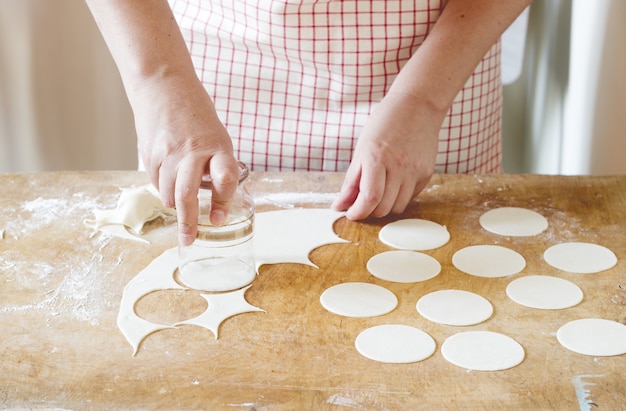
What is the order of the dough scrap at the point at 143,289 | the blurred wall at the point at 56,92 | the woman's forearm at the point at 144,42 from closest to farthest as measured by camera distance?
1. the dough scrap at the point at 143,289
2. the woman's forearm at the point at 144,42
3. the blurred wall at the point at 56,92

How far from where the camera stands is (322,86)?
1.56 m

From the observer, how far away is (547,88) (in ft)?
7.98

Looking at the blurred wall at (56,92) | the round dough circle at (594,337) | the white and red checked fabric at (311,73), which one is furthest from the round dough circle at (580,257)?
the blurred wall at (56,92)

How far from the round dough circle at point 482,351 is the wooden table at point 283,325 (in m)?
0.01

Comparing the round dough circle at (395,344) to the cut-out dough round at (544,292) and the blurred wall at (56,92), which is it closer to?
the cut-out dough round at (544,292)

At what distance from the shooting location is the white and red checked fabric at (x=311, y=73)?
1.50 meters

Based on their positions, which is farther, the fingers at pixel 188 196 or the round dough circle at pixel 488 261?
the round dough circle at pixel 488 261

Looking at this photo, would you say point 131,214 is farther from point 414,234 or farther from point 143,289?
point 414,234

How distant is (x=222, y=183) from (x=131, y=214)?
1.08 ft

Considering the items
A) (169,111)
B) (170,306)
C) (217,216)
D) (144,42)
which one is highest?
(144,42)

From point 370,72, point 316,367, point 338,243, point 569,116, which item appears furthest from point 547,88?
point 316,367

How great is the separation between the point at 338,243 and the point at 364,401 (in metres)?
0.43

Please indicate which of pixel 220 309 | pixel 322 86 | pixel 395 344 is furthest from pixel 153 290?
pixel 322 86

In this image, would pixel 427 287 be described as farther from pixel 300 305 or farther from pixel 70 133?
pixel 70 133
